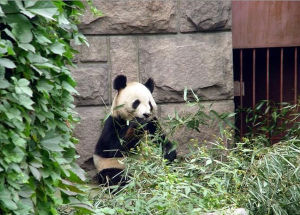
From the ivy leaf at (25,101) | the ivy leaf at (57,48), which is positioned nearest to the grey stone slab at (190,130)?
the ivy leaf at (57,48)

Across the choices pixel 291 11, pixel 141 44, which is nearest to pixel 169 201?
pixel 141 44

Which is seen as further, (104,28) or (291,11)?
(291,11)

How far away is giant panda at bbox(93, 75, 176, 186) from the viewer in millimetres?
4906

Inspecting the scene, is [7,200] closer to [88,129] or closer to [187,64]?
[88,129]

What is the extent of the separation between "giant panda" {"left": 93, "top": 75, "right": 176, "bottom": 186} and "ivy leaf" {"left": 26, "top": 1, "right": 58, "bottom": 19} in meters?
2.52

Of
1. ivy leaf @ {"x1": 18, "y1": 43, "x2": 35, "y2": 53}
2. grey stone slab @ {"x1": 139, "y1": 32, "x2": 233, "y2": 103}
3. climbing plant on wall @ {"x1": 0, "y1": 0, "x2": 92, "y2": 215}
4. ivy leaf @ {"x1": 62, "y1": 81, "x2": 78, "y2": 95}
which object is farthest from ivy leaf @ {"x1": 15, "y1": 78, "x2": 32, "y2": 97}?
grey stone slab @ {"x1": 139, "y1": 32, "x2": 233, "y2": 103}

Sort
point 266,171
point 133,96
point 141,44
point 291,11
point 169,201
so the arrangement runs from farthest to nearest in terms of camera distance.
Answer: point 291,11
point 141,44
point 133,96
point 266,171
point 169,201

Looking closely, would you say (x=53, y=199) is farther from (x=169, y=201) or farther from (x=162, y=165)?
(x=162, y=165)

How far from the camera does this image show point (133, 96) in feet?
16.2

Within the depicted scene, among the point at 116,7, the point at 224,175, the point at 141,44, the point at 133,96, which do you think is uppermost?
the point at 116,7

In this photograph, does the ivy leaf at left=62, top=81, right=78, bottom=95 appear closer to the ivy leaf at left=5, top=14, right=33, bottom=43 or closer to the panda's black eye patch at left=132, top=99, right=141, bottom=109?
the ivy leaf at left=5, top=14, right=33, bottom=43

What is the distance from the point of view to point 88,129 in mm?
5273

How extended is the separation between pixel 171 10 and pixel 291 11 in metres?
1.18

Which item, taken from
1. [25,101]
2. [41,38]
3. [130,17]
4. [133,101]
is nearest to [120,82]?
[133,101]
